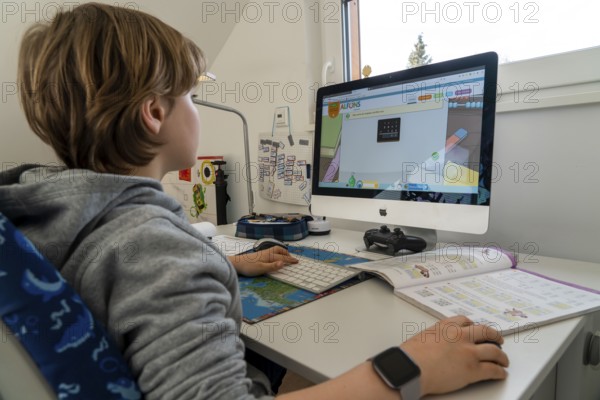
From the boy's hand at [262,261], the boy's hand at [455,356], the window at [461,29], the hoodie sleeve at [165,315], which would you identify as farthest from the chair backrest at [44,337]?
the window at [461,29]

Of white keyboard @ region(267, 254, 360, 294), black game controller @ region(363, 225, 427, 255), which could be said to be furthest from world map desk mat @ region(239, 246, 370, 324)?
black game controller @ region(363, 225, 427, 255)

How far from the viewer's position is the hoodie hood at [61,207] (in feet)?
1.23

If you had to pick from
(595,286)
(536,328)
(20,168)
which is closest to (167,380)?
(20,168)

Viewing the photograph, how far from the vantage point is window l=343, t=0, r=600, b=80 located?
0.93m

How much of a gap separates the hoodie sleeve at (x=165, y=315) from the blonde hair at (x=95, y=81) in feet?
0.57

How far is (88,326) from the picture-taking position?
34 cm

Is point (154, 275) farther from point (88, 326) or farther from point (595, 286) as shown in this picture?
point (595, 286)

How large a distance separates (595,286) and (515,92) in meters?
0.53

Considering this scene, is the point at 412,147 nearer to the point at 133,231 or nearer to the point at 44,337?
the point at 133,231

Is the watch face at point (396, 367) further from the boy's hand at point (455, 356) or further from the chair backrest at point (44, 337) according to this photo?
the chair backrest at point (44, 337)

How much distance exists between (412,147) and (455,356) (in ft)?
1.86

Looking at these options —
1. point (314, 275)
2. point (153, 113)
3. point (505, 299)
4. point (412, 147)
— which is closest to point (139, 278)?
point (153, 113)

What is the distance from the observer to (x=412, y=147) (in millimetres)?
878

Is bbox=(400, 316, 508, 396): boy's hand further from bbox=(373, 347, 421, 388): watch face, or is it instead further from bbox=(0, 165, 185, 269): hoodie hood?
bbox=(0, 165, 185, 269): hoodie hood
